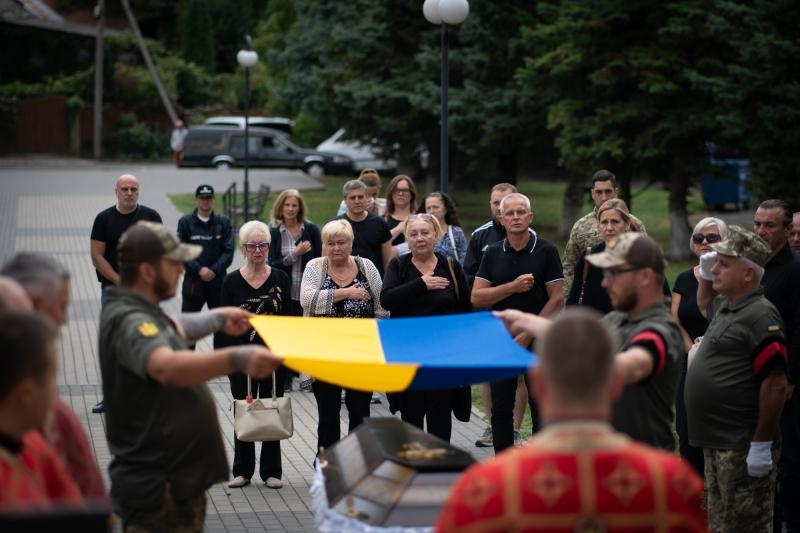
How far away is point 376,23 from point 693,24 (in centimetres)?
981

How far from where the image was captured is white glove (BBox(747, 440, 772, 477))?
715cm

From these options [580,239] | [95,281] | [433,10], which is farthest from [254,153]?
[580,239]

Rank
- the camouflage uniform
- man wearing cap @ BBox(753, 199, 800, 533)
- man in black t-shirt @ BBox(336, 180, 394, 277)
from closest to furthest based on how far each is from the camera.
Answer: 1. man wearing cap @ BBox(753, 199, 800, 533)
2. the camouflage uniform
3. man in black t-shirt @ BBox(336, 180, 394, 277)

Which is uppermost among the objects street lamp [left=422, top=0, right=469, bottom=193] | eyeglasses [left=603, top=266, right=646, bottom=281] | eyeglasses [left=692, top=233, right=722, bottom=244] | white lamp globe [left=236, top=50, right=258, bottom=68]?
white lamp globe [left=236, top=50, right=258, bottom=68]

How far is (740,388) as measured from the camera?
7.30 metres

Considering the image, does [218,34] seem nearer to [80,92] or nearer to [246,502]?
[80,92]

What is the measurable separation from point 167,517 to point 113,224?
672 centimetres

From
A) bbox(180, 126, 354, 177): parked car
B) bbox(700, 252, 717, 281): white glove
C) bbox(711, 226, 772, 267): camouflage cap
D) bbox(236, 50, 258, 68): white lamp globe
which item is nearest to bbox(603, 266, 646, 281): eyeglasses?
bbox(711, 226, 772, 267): camouflage cap

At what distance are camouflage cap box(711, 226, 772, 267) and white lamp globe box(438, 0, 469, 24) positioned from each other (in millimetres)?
9420

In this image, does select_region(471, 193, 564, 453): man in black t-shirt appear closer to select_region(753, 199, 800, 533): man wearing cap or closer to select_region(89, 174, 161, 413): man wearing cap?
select_region(753, 199, 800, 533): man wearing cap

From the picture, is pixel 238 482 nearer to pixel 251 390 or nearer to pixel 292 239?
pixel 251 390

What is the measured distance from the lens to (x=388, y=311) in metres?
10.3

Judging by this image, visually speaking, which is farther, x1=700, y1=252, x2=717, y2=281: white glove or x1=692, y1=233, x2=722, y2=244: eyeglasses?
x1=692, y1=233, x2=722, y2=244: eyeglasses

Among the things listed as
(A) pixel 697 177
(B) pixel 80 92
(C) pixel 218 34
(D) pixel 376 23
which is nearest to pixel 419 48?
(D) pixel 376 23
